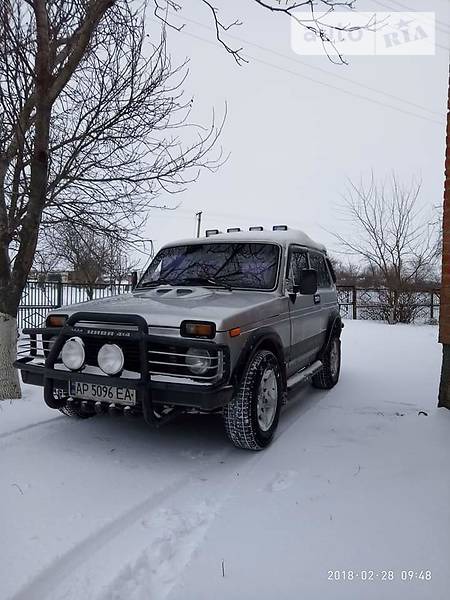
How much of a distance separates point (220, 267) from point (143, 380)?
1.79m

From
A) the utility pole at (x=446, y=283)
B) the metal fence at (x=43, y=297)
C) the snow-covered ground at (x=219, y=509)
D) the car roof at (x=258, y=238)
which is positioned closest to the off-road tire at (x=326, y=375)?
the snow-covered ground at (x=219, y=509)

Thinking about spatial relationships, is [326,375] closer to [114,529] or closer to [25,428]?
[25,428]

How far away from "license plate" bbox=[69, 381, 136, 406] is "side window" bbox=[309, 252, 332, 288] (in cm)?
312

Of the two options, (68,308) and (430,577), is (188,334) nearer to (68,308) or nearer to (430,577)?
(68,308)

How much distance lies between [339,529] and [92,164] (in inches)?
218

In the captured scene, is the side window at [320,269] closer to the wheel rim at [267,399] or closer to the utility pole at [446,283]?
the utility pole at [446,283]

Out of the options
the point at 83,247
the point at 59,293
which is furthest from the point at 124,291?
the point at 59,293

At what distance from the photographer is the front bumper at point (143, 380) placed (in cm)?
299

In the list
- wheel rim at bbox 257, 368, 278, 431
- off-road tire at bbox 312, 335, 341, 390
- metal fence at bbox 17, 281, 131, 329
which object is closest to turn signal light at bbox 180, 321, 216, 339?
wheel rim at bbox 257, 368, 278, 431

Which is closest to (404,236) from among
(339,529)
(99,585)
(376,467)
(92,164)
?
(92,164)

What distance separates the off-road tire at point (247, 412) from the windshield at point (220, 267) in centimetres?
99

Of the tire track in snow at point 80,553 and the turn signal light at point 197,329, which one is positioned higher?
→ the turn signal light at point 197,329

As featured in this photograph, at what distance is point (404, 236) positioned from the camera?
14648 millimetres

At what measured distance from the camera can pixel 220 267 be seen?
450 centimetres
